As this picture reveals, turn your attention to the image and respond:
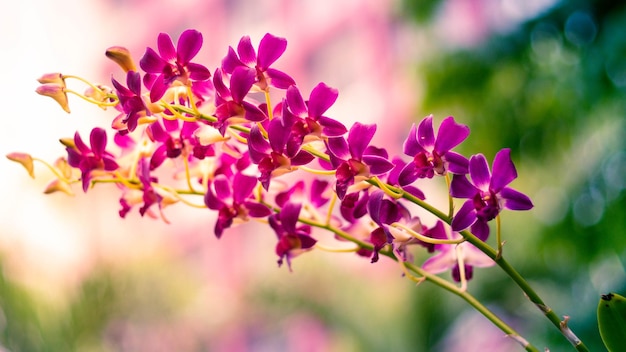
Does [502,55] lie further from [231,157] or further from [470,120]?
[231,157]

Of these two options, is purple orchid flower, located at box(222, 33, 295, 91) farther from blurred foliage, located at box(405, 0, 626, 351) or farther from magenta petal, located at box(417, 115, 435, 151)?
blurred foliage, located at box(405, 0, 626, 351)

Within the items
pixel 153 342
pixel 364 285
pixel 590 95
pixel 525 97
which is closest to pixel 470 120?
pixel 525 97

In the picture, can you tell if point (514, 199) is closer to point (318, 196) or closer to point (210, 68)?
point (318, 196)

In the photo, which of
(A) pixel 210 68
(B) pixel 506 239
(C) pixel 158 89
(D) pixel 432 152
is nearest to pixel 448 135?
(D) pixel 432 152

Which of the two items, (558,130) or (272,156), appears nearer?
(272,156)

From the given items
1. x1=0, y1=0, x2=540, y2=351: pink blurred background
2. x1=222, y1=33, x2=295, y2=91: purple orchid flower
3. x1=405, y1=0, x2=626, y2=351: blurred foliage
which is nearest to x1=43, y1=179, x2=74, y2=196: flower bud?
x1=222, y1=33, x2=295, y2=91: purple orchid flower

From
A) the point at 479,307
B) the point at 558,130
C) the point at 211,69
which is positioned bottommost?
the point at 211,69

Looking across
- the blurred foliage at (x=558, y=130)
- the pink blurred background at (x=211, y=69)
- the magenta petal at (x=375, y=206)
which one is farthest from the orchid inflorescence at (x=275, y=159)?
the pink blurred background at (x=211, y=69)
